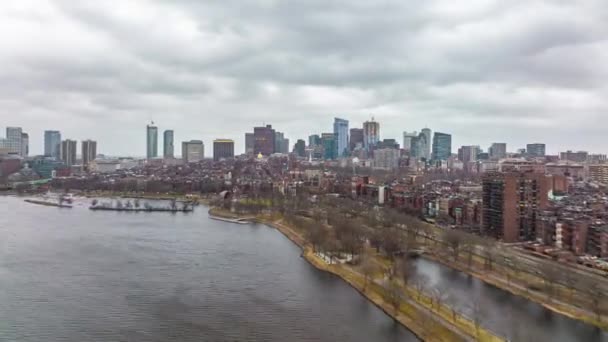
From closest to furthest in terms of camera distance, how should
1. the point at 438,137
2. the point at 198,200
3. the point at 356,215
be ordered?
the point at 356,215
the point at 198,200
the point at 438,137

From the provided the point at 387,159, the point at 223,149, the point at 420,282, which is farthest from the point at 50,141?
the point at 420,282

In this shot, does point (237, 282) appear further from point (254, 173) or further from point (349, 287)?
point (254, 173)

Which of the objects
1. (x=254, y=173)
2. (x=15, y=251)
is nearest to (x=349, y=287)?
(x=15, y=251)

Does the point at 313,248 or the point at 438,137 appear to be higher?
the point at 438,137

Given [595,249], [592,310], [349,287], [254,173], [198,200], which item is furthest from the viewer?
[254,173]

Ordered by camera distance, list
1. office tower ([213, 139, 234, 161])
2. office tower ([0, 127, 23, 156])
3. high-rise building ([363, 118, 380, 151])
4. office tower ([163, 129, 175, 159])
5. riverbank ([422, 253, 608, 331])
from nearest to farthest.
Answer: riverbank ([422, 253, 608, 331]) < office tower ([0, 127, 23, 156]) < office tower ([213, 139, 234, 161]) < high-rise building ([363, 118, 380, 151]) < office tower ([163, 129, 175, 159])

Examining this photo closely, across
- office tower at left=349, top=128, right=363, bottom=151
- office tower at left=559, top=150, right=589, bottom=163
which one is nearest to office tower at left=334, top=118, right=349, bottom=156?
office tower at left=349, top=128, right=363, bottom=151

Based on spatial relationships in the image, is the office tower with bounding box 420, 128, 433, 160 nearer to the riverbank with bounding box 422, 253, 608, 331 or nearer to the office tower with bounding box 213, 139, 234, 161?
the office tower with bounding box 213, 139, 234, 161
